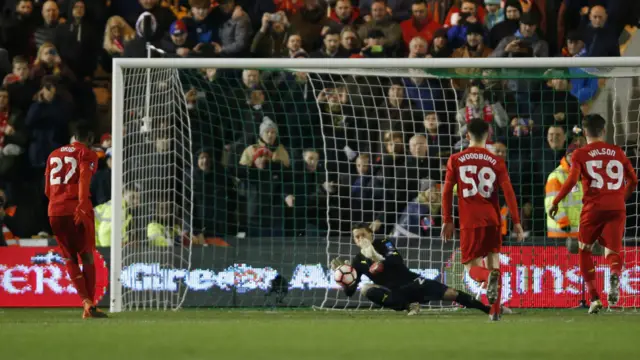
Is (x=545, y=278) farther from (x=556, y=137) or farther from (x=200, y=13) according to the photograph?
(x=200, y=13)

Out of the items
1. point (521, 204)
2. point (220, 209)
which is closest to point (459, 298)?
point (521, 204)

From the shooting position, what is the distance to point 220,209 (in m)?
15.8

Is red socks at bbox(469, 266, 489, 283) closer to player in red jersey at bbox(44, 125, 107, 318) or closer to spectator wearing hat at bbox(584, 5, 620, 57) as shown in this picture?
player in red jersey at bbox(44, 125, 107, 318)

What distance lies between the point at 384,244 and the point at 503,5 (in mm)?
5370

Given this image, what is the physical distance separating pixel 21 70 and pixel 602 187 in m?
8.45

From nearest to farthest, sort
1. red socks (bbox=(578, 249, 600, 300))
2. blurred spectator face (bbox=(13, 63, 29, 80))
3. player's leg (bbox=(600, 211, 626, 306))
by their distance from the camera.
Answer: player's leg (bbox=(600, 211, 626, 306))
red socks (bbox=(578, 249, 600, 300))
blurred spectator face (bbox=(13, 63, 29, 80))

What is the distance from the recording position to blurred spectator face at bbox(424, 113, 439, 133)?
50.6 feet

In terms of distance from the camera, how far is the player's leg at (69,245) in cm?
1252

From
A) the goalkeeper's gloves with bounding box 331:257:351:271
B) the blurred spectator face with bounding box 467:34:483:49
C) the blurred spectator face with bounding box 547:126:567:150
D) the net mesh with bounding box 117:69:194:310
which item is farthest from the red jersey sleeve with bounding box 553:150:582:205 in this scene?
the blurred spectator face with bounding box 467:34:483:49

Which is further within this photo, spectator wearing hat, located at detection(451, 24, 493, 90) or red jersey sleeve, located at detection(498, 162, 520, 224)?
spectator wearing hat, located at detection(451, 24, 493, 90)

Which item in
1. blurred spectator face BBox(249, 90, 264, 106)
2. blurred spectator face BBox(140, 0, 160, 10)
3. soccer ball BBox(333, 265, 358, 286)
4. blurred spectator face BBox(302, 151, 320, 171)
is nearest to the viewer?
soccer ball BBox(333, 265, 358, 286)

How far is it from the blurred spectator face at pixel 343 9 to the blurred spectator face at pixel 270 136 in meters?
2.77

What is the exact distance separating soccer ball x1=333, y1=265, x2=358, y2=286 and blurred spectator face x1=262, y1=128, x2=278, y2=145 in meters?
3.01

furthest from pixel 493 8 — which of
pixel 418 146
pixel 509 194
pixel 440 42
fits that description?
pixel 509 194
